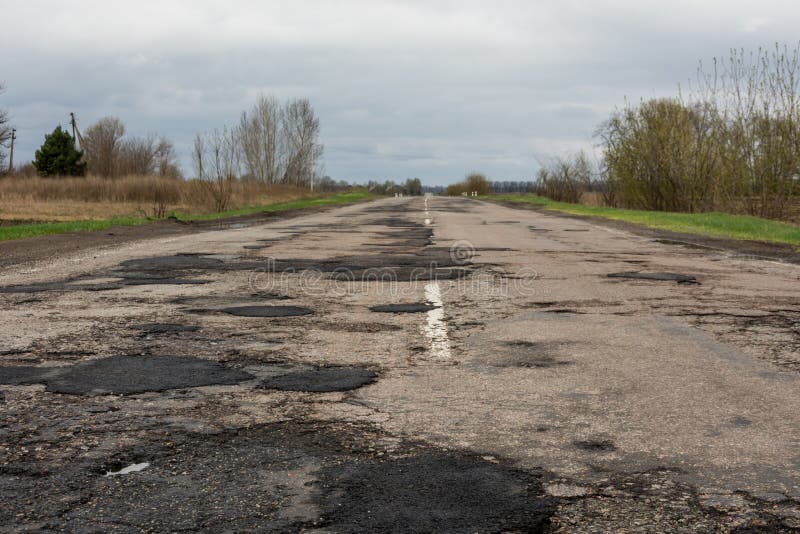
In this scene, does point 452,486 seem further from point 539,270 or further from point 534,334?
point 539,270

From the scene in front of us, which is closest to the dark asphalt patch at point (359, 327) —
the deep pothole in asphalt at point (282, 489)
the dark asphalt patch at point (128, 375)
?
the dark asphalt patch at point (128, 375)

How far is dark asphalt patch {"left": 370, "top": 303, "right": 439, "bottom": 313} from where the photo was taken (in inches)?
290

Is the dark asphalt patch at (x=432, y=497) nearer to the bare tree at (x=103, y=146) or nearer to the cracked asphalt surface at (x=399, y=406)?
the cracked asphalt surface at (x=399, y=406)

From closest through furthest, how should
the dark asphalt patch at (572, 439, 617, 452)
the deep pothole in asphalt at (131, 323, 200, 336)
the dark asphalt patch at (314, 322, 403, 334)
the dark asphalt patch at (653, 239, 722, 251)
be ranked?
the dark asphalt patch at (572, 439, 617, 452) < the deep pothole in asphalt at (131, 323, 200, 336) < the dark asphalt patch at (314, 322, 403, 334) < the dark asphalt patch at (653, 239, 722, 251)

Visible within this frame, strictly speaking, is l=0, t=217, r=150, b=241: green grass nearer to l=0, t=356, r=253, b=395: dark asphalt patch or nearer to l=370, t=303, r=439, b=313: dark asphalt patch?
l=370, t=303, r=439, b=313: dark asphalt patch

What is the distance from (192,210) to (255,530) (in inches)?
1225

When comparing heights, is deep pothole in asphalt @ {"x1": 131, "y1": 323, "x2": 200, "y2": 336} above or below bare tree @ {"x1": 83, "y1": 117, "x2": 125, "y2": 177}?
below

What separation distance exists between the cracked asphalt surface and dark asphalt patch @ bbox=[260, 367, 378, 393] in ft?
0.08

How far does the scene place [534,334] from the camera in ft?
20.5

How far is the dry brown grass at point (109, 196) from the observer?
33.0 m

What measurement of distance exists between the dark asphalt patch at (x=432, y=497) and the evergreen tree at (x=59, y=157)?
6995 centimetres

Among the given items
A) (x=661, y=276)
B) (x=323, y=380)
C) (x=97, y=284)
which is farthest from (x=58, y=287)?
(x=661, y=276)

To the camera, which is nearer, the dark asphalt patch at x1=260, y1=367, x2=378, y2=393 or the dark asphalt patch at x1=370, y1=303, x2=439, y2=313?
the dark asphalt patch at x1=260, y1=367, x2=378, y2=393

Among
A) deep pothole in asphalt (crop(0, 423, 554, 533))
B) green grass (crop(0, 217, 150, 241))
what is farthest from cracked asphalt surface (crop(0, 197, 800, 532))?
green grass (crop(0, 217, 150, 241))
